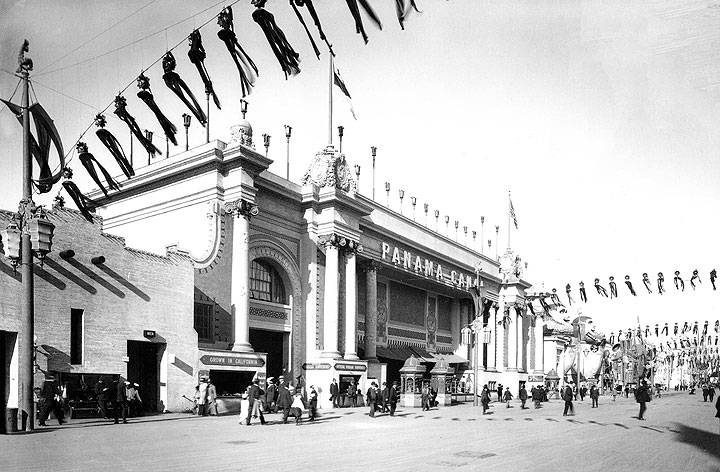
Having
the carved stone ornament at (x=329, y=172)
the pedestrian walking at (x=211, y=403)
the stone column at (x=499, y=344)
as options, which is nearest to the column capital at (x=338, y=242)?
the carved stone ornament at (x=329, y=172)

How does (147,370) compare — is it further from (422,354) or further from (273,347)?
(422,354)

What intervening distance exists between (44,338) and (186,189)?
44.8 feet

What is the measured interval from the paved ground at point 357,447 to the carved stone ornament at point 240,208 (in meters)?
12.2

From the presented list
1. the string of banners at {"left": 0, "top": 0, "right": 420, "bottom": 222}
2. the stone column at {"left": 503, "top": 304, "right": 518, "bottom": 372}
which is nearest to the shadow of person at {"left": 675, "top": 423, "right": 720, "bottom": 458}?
the string of banners at {"left": 0, "top": 0, "right": 420, "bottom": 222}

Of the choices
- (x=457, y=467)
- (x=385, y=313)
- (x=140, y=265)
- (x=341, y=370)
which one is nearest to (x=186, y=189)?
(x=140, y=265)

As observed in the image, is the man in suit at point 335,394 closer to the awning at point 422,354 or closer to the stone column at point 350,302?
the stone column at point 350,302

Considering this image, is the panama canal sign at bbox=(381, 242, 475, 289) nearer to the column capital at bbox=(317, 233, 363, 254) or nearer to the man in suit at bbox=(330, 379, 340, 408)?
the column capital at bbox=(317, 233, 363, 254)

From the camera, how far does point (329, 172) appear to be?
138 ft

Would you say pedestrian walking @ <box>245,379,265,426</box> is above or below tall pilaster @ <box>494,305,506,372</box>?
above

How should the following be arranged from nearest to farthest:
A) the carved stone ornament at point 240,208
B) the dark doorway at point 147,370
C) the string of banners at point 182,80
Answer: the string of banners at point 182,80
the dark doorway at point 147,370
the carved stone ornament at point 240,208

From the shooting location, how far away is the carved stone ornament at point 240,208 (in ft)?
113

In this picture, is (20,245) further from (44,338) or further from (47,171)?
(44,338)

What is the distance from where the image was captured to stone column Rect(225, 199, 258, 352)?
34.0 meters

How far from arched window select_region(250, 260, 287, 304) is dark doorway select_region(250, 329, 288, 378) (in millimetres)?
1984
